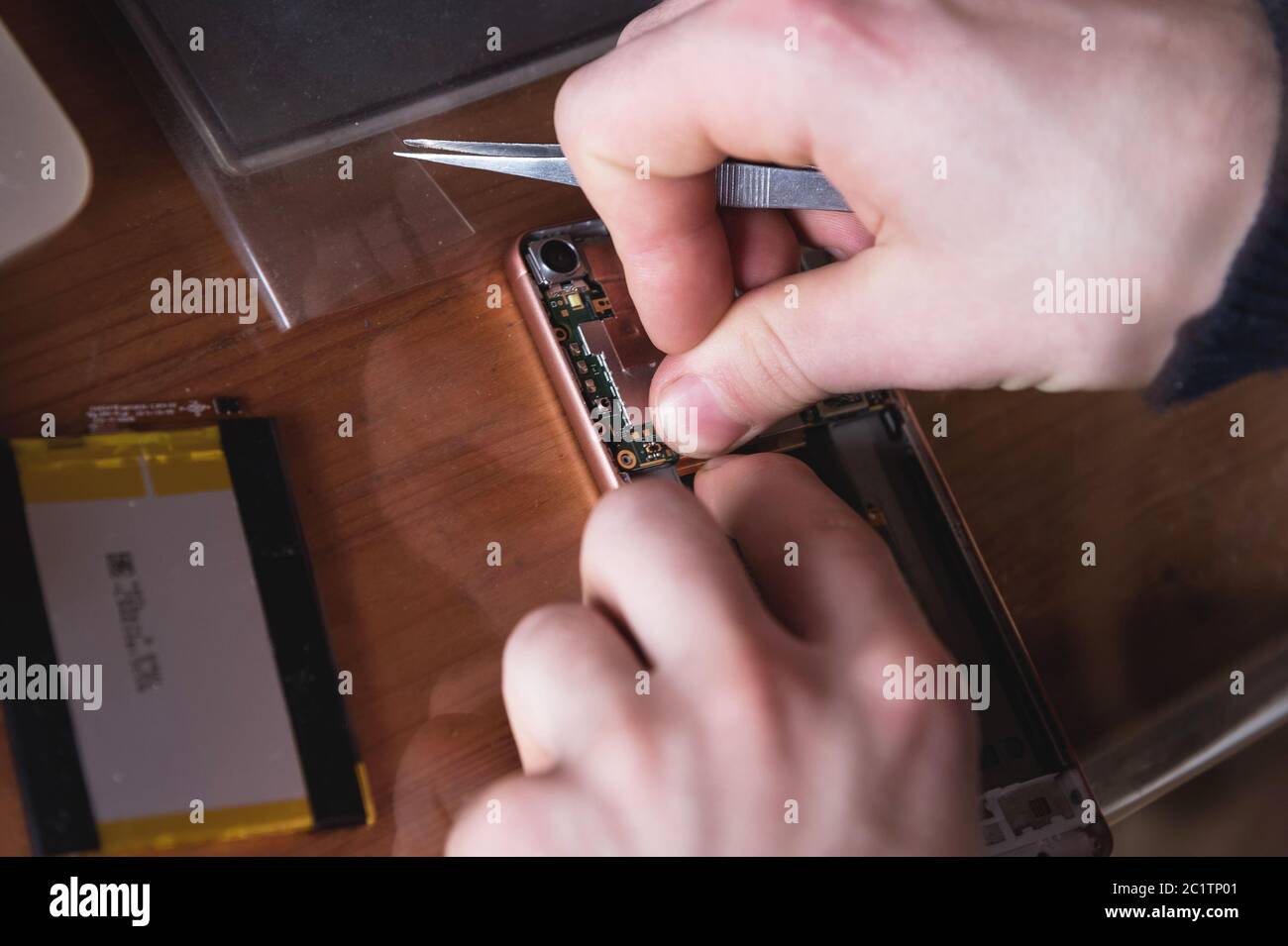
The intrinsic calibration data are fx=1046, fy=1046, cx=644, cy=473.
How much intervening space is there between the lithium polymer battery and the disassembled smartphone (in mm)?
240

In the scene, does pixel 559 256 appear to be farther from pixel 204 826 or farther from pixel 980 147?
pixel 204 826

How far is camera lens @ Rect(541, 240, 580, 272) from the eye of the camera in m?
0.84

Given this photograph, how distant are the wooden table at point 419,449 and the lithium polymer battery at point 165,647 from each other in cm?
2

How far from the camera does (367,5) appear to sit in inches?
34.3

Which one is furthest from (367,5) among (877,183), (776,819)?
(776,819)

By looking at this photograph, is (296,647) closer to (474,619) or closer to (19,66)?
(474,619)

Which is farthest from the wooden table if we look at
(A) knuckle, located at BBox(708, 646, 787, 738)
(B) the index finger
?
(A) knuckle, located at BBox(708, 646, 787, 738)

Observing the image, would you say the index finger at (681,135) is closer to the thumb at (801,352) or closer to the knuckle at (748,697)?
the thumb at (801,352)

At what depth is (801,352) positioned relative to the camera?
29.1 inches

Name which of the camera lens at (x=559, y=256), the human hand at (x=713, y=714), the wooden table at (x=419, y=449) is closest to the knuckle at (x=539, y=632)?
the human hand at (x=713, y=714)

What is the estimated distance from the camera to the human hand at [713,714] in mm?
527

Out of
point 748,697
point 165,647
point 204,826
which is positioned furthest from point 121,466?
point 748,697

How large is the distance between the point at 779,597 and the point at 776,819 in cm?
15

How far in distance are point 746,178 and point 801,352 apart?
13cm
